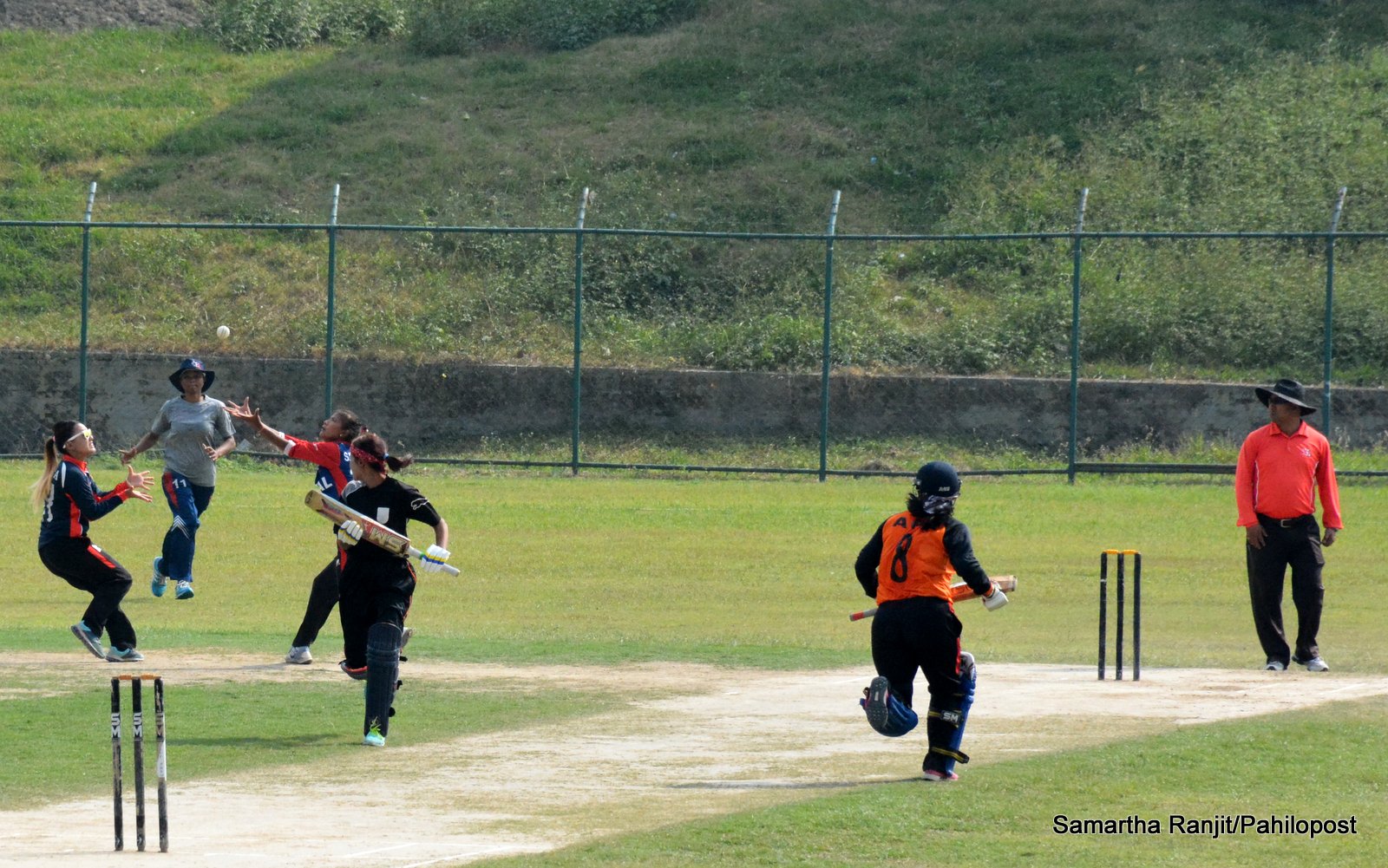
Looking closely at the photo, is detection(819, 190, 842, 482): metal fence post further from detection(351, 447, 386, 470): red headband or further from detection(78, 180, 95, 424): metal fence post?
detection(351, 447, 386, 470): red headband

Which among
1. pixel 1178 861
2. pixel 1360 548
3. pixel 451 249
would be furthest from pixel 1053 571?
pixel 451 249

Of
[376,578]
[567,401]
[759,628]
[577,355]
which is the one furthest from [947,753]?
[567,401]

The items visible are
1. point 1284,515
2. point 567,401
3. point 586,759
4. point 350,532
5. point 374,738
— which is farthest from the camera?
point 567,401

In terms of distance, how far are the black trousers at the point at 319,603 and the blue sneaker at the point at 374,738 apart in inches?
97.2

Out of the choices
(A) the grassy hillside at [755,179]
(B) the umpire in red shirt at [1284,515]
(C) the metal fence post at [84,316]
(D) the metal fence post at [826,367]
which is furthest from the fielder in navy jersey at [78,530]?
(A) the grassy hillside at [755,179]

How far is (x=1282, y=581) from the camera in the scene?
41.5 ft

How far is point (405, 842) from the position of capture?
7246 mm

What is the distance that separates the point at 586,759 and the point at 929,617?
1.85 metres

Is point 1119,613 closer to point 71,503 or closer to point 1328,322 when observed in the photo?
point 71,503

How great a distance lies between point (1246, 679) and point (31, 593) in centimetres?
1000

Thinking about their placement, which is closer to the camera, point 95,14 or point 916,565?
point 916,565

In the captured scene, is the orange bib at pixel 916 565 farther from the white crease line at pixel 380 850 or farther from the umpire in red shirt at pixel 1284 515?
the umpire in red shirt at pixel 1284 515

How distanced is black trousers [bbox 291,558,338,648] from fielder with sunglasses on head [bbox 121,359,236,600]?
3.46 meters

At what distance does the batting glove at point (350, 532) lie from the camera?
31.0 ft
